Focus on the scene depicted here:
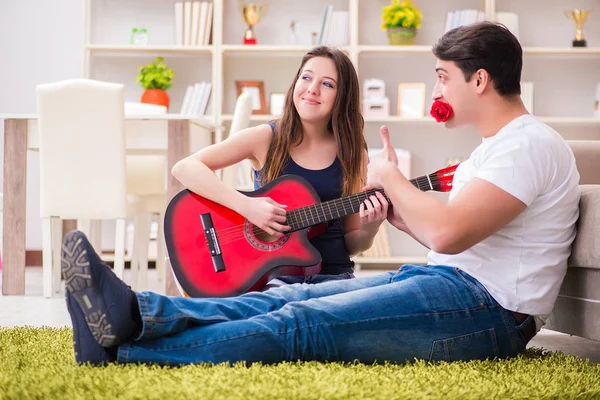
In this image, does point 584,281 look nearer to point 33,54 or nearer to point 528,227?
point 528,227

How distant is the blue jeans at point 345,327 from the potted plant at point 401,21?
356 cm

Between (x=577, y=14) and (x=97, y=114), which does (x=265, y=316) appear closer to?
(x=97, y=114)

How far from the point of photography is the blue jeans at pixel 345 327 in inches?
51.9

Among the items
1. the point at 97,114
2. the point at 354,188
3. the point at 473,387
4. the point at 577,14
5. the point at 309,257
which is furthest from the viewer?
the point at 577,14

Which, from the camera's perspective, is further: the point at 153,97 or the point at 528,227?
the point at 153,97

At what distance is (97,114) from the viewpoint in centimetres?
302

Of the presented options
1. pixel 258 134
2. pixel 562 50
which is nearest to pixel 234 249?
pixel 258 134

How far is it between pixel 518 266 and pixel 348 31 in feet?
12.1

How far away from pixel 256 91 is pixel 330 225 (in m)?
3.09

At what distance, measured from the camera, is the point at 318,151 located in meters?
2.08

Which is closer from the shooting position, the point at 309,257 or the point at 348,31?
the point at 309,257

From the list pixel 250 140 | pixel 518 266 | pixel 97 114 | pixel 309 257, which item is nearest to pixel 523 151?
pixel 518 266

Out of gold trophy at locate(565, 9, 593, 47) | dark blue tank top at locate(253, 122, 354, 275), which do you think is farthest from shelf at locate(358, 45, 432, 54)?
dark blue tank top at locate(253, 122, 354, 275)

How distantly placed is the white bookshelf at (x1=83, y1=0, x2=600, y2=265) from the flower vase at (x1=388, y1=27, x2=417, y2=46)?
0.46 ft
